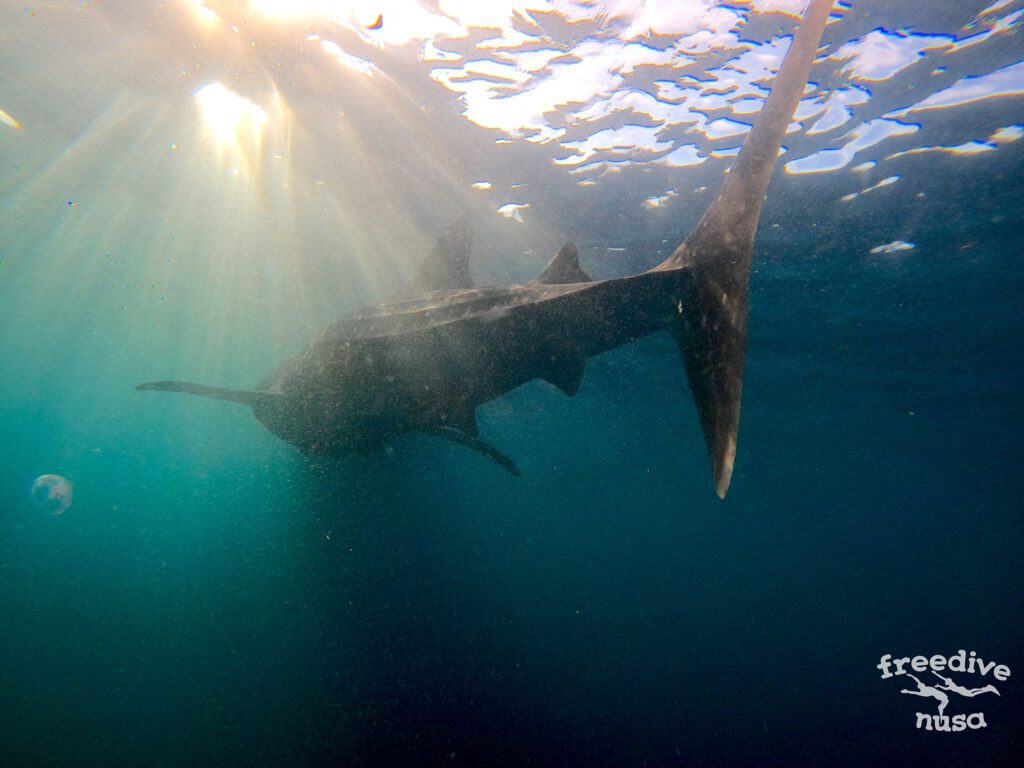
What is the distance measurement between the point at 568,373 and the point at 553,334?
2.47 feet

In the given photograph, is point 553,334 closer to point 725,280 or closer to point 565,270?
point 565,270

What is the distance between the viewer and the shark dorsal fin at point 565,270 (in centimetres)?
538

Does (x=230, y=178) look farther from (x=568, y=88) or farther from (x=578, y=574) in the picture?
(x=578, y=574)

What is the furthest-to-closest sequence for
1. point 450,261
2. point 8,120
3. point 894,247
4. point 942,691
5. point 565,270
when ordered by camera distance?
point 942,691
point 8,120
point 894,247
point 450,261
point 565,270

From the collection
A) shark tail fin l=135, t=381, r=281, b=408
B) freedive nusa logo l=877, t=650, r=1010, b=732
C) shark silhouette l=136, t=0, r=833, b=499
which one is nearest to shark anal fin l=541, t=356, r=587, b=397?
shark silhouette l=136, t=0, r=833, b=499

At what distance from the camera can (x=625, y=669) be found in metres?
21.5

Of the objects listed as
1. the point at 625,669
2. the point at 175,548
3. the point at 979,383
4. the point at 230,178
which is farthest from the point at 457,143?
the point at 175,548

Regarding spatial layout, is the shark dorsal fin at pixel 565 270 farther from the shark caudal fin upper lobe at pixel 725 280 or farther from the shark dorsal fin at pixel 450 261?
the shark dorsal fin at pixel 450 261

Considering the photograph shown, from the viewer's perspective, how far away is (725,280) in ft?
14.3

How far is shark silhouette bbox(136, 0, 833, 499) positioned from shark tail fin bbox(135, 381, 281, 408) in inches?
1.5

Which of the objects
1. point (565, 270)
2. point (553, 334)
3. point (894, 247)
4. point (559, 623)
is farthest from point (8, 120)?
point (559, 623)

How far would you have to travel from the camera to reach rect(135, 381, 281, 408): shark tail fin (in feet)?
23.6

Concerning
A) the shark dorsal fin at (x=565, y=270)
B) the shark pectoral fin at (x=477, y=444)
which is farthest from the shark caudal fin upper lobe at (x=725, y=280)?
the shark pectoral fin at (x=477, y=444)

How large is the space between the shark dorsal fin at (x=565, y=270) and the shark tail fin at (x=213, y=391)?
5123 millimetres
